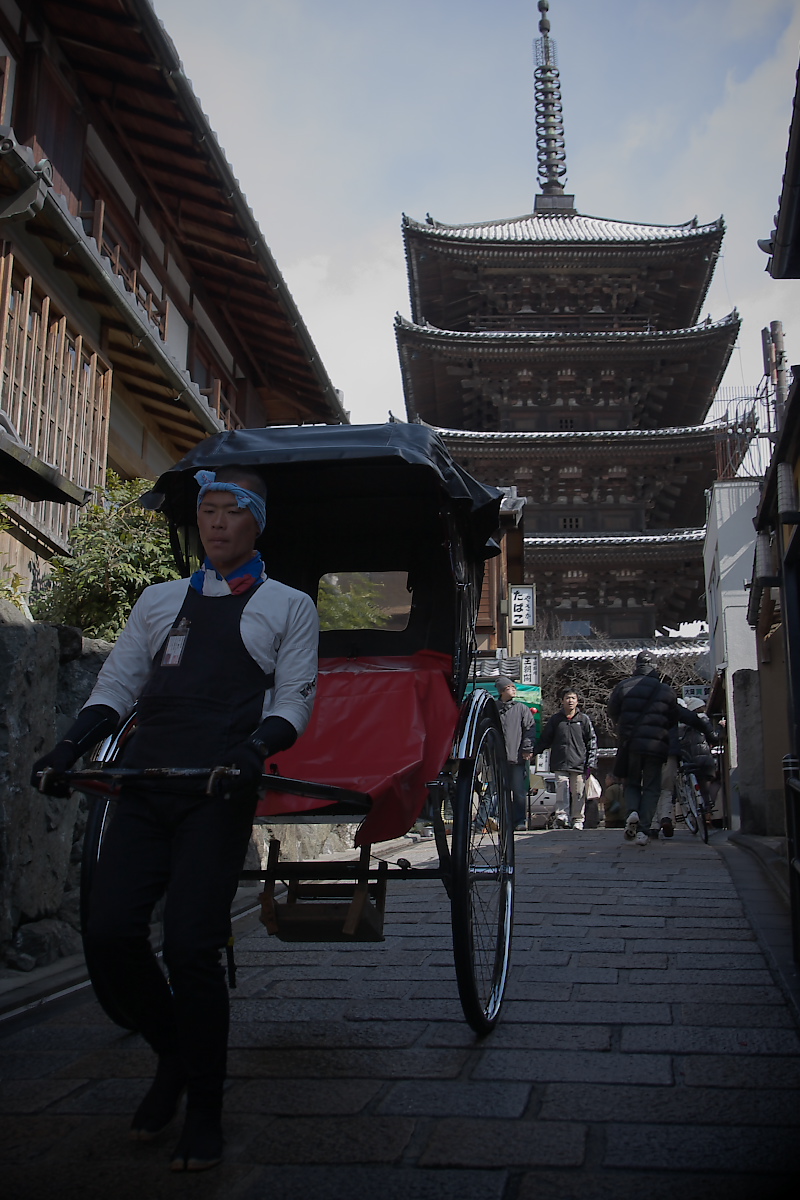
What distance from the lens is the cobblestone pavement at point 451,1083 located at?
7.23 ft

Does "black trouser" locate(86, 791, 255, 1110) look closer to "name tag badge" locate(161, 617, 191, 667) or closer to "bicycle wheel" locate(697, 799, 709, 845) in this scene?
"name tag badge" locate(161, 617, 191, 667)

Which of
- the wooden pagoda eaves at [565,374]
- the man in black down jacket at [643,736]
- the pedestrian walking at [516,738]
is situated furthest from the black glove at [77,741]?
the wooden pagoda eaves at [565,374]

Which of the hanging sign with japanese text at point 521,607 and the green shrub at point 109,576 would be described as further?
the hanging sign with japanese text at point 521,607

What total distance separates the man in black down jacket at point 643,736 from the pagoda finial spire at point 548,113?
31961mm

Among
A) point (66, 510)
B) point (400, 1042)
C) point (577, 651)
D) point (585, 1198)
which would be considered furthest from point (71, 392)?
point (577, 651)

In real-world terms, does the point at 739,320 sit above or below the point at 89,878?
above

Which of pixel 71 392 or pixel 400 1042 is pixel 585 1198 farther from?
pixel 71 392

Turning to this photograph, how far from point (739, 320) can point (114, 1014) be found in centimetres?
2863

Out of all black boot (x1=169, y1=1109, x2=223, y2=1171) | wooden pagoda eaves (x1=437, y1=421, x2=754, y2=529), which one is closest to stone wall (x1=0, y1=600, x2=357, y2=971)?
black boot (x1=169, y1=1109, x2=223, y2=1171)

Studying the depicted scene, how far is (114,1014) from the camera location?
280cm

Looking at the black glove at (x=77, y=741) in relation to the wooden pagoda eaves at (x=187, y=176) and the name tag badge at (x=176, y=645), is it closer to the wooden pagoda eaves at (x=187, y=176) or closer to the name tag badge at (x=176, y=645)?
the name tag badge at (x=176, y=645)

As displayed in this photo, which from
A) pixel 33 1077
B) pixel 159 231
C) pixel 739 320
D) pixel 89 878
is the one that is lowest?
pixel 33 1077

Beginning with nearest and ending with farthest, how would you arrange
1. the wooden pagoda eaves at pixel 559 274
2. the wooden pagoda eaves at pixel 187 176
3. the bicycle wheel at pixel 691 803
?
the wooden pagoda eaves at pixel 187 176, the bicycle wheel at pixel 691 803, the wooden pagoda eaves at pixel 559 274

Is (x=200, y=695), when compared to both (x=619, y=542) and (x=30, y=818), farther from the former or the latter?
(x=619, y=542)
